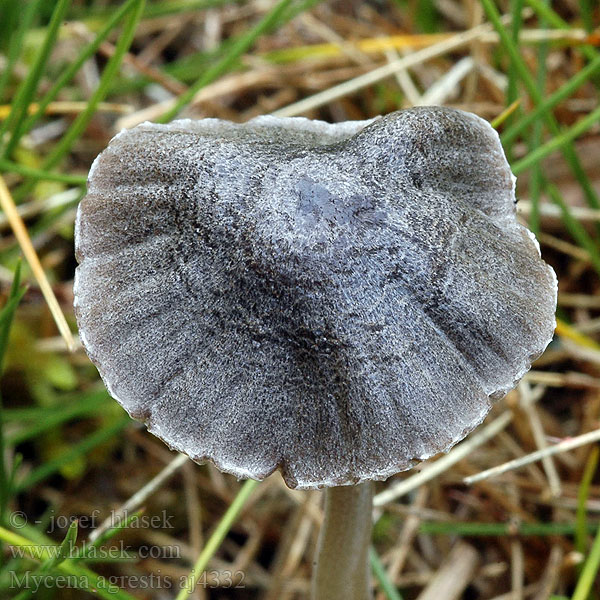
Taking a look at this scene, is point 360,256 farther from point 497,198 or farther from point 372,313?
point 497,198

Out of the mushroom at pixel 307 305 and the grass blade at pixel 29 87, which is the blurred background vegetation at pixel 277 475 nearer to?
the grass blade at pixel 29 87

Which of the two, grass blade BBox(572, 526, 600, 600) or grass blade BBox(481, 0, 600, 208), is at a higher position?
grass blade BBox(481, 0, 600, 208)

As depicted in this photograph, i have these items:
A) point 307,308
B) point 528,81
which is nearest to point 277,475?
point 307,308

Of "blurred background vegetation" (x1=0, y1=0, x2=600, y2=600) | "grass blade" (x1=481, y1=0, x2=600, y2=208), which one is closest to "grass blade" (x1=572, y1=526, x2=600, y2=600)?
"blurred background vegetation" (x1=0, y1=0, x2=600, y2=600)

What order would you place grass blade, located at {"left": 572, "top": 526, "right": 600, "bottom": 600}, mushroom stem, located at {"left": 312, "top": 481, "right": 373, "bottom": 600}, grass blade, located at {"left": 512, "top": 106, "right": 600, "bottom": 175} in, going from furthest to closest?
grass blade, located at {"left": 512, "top": 106, "right": 600, "bottom": 175} → grass blade, located at {"left": 572, "top": 526, "right": 600, "bottom": 600} → mushroom stem, located at {"left": 312, "top": 481, "right": 373, "bottom": 600}

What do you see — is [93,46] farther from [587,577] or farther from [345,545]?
[587,577]

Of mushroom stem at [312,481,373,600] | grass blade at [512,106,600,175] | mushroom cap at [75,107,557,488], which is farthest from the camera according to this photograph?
grass blade at [512,106,600,175]

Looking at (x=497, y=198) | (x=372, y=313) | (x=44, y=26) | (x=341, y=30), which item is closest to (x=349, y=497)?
(x=372, y=313)

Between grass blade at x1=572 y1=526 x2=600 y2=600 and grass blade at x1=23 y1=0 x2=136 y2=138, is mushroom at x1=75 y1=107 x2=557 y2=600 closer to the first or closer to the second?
grass blade at x1=23 y1=0 x2=136 y2=138
